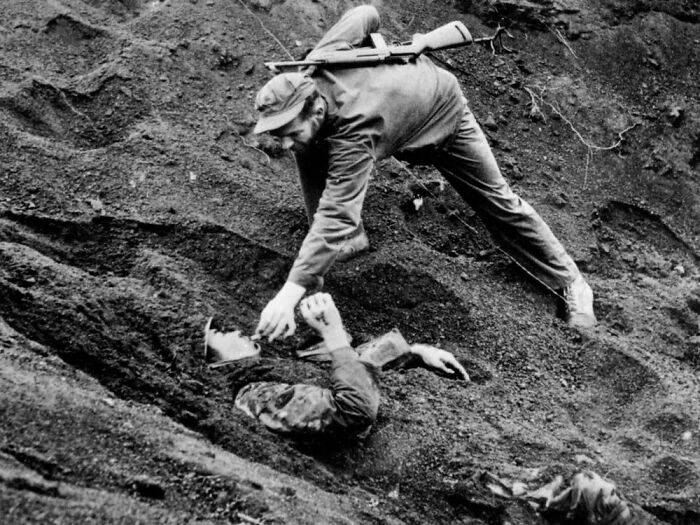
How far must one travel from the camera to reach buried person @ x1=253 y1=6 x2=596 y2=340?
370 centimetres

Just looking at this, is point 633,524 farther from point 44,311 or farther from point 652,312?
point 44,311

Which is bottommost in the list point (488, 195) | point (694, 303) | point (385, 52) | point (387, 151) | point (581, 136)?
point (694, 303)

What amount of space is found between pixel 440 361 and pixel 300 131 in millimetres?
1262

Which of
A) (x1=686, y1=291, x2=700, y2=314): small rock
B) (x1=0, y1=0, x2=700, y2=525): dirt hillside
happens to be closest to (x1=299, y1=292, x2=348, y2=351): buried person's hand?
(x1=0, y1=0, x2=700, y2=525): dirt hillside

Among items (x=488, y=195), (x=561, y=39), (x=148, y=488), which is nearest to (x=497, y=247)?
(x=488, y=195)

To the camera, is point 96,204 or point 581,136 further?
point 581,136

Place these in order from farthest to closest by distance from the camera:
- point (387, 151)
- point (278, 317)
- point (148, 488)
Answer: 1. point (387, 151)
2. point (278, 317)
3. point (148, 488)

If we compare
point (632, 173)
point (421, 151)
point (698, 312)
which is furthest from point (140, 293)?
point (632, 173)

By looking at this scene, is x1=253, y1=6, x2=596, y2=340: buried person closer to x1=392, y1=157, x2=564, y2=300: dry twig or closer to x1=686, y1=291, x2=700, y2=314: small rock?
x1=392, y1=157, x2=564, y2=300: dry twig

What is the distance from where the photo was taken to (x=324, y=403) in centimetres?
343

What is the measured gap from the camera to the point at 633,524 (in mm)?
3227

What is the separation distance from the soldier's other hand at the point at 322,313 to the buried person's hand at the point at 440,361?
61 centimetres

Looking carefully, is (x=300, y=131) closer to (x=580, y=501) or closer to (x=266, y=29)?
(x=580, y=501)

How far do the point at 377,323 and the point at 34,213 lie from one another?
1.79 metres
